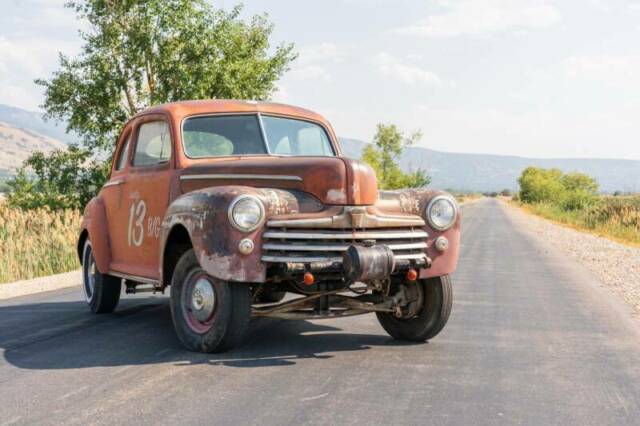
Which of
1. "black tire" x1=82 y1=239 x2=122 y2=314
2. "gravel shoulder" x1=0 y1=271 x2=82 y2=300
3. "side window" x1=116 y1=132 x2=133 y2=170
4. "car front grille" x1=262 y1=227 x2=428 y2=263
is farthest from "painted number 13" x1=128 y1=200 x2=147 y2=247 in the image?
"gravel shoulder" x1=0 y1=271 x2=82 y2=300

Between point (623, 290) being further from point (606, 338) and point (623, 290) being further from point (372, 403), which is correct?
point (372, 403)

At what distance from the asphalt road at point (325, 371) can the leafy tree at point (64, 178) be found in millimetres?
15179

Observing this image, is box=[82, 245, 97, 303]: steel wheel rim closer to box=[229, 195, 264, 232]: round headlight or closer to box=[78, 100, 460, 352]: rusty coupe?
box=[78, 100, 460, 352]: rusty coupe

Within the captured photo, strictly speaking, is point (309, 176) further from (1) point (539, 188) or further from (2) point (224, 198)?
(1) point (539, 188)

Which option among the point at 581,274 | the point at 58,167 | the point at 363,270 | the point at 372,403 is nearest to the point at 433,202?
the point at 363,270

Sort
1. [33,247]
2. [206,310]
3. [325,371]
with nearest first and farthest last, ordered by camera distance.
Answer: [325,371] < [206,310] < [33,247]

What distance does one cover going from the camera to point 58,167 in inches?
926

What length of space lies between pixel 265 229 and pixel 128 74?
19.2 m

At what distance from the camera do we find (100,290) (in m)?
8.05

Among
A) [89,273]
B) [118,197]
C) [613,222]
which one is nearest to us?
[118,197]

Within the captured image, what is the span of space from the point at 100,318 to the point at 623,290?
7.59 m

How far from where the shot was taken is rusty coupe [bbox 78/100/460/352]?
5.43 meters

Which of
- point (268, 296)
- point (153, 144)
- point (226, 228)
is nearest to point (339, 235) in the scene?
point (226, 228)

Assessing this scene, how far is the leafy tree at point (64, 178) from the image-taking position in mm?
23125
